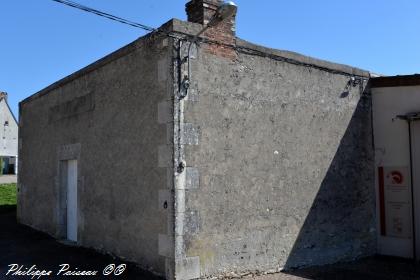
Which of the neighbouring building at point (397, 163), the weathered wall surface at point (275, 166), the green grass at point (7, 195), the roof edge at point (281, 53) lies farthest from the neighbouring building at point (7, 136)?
the neighbouring building at point (397, 163)

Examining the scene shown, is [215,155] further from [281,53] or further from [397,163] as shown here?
[397,163]

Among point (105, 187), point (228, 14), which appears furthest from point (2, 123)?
point (228, 14)

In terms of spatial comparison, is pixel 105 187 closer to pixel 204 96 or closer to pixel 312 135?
pixel 204 96

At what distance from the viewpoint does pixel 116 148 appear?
845cm

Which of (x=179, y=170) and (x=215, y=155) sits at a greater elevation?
(x=215, y=155)

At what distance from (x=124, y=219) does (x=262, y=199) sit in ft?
7.96

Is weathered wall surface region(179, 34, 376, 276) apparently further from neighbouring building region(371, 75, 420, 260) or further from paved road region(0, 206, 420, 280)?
paved road region(0, 206, 420, 280)

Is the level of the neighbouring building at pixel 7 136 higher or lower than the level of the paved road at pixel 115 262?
higher

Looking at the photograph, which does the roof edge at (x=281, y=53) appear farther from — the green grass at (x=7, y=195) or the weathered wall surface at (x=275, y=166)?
the green grass at (x=7, y=195)

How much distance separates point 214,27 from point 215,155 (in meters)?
2.06

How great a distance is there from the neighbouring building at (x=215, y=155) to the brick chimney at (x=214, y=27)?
2cm

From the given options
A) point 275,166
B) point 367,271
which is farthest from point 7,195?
point 367,271

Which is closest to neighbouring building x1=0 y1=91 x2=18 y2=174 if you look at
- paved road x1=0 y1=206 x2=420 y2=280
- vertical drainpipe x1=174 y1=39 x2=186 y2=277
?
paved road x1=0 y1=206 x2=420 y2=280

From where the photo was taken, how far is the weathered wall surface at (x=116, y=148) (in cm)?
725
